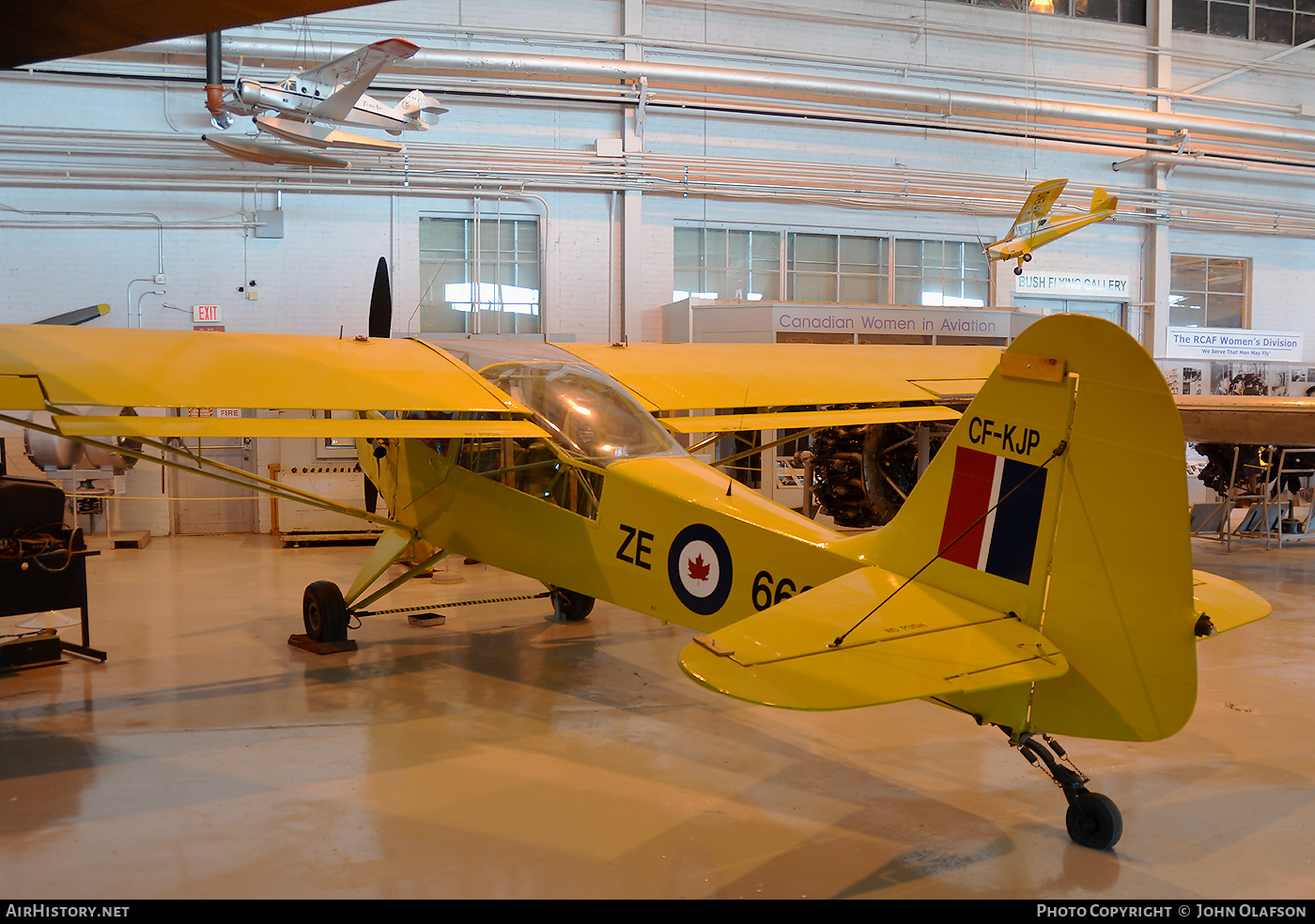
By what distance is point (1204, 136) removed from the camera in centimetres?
1883

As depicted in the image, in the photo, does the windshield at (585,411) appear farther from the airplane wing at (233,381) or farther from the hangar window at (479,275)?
the hangar window at (479,275)

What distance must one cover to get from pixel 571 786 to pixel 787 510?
1779 mm

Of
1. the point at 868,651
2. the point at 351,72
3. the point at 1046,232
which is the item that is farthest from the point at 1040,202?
the point at 868,651

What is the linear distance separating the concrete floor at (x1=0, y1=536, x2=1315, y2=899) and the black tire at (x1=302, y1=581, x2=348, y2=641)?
9.2 inches

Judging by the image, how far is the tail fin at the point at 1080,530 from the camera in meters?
3.11

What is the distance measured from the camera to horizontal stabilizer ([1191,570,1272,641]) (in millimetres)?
3510

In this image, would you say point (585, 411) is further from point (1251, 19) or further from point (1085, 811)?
point (1251, 19)

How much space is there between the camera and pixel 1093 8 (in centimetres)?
1919

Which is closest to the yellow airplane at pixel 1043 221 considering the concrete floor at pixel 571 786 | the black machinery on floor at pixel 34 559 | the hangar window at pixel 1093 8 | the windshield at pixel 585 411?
the hangar window at pixel 1093 8

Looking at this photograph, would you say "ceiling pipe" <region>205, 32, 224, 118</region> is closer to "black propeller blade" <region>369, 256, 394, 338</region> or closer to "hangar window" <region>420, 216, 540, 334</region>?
"hangar window" <region>420, 216, 540, 334</region>

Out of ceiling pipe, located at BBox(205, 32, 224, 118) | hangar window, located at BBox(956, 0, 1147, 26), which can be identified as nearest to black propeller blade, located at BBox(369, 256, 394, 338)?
ceiling pipe, located at BBox(205, 32, 224, 118)

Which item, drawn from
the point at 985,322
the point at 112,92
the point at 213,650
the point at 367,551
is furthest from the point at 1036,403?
the point at 112,92

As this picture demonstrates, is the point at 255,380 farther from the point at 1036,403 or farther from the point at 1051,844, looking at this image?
the point at 1051,844

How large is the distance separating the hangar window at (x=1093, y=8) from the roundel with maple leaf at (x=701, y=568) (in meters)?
17.3
